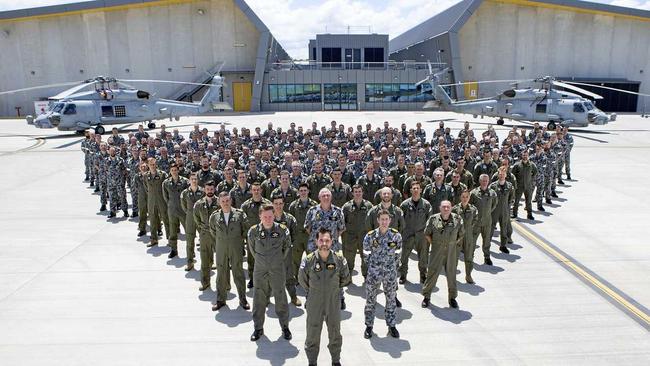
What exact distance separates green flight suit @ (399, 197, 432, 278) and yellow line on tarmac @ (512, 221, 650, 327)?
9.13 feet

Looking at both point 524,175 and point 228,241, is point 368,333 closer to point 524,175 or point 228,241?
point 228,241

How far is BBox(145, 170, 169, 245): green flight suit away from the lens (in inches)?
350

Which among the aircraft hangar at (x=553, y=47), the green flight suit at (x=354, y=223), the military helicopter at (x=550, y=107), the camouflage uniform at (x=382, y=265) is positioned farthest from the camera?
the aircraft hangar at (x=553, y=47)

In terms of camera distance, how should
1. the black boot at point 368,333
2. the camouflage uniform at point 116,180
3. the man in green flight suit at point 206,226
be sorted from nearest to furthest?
the black boot at point 368,333
the man in green flight suit at point 206,226
the camouflage uniform at point 116,180

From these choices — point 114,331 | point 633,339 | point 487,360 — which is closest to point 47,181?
point 114,331

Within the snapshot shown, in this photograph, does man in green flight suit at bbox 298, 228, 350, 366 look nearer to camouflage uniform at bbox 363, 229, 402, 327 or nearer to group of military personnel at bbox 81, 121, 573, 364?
group of military personnel at bbox 81, 121, 573, 364

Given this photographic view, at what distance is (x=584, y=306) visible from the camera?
6.46 metres

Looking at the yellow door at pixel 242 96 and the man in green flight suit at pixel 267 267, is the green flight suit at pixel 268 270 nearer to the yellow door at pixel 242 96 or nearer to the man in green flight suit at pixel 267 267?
the man in green flight suit at pixel 267 267

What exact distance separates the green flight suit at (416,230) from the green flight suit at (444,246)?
0.64 m

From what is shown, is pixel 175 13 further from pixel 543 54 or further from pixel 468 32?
pixel 543 54

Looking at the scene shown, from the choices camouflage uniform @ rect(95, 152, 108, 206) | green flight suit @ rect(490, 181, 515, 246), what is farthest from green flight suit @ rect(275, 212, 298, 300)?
camouflage uniform @ rect(95, 152, 108, 206)

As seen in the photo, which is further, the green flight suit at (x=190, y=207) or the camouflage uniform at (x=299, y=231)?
the green flight suit at (x=190, y=207)

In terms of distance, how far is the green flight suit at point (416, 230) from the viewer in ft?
23.6

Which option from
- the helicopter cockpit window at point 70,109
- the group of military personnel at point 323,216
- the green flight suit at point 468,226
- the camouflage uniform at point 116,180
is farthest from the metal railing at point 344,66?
the green flight suit at point 468,226
